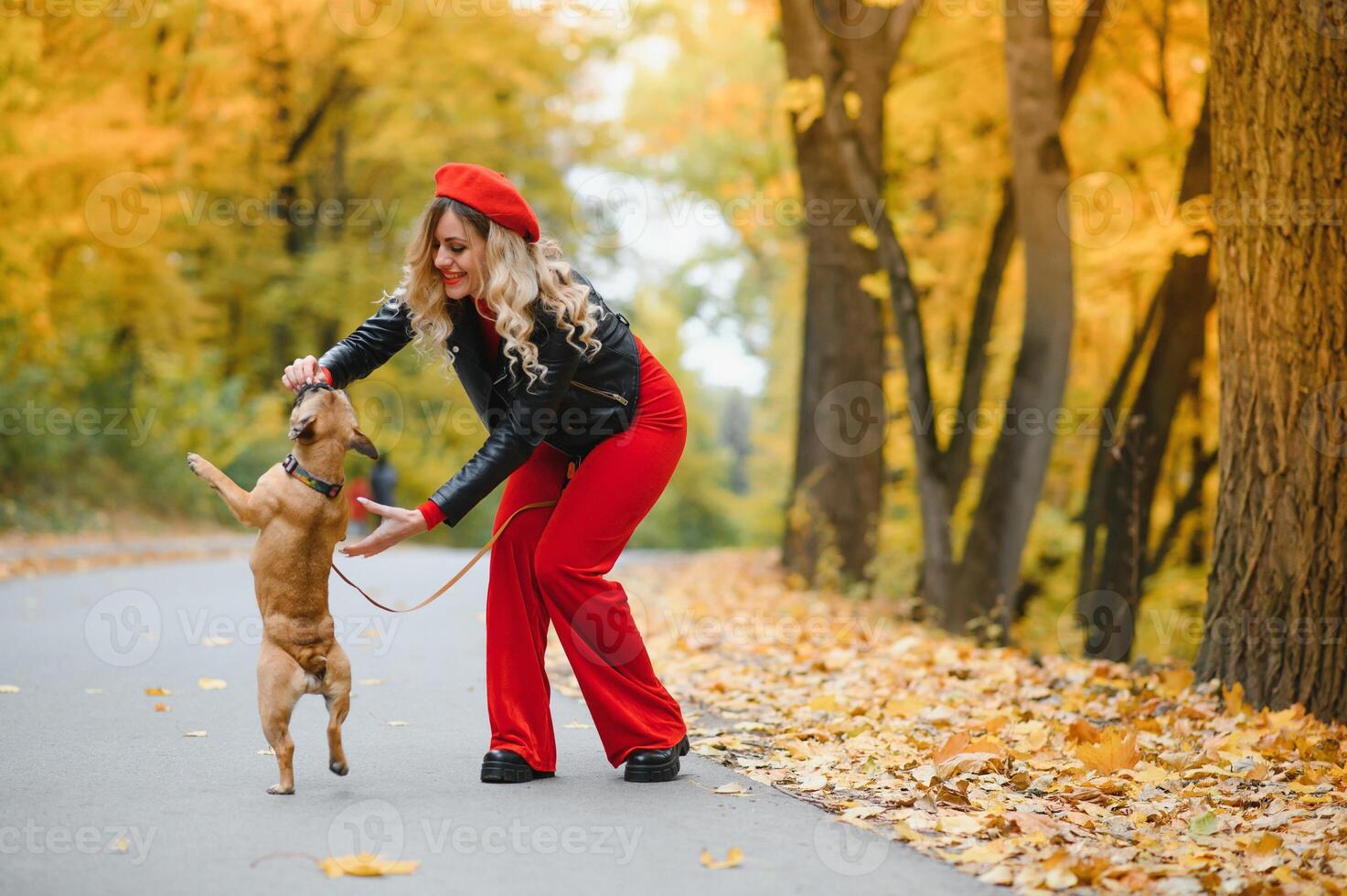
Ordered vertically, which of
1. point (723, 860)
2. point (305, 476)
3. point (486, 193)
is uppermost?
point (486, 193)

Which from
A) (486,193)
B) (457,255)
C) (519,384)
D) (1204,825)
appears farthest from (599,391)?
(1204,825)

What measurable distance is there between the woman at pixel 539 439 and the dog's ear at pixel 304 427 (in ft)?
0.81

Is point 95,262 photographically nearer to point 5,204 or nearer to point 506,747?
point 5,204

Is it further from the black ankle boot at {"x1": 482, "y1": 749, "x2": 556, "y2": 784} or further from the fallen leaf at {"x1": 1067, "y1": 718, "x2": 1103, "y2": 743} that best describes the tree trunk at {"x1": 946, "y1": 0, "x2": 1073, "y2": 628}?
the black ankle boot at {"x1": 482, "y1": 749, "x2": 556, "y2": 784}

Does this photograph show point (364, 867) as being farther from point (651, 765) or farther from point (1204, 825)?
point (1204, 825)

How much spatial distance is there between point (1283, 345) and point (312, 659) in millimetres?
4938

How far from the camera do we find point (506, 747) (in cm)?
491

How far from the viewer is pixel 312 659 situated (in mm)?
4457

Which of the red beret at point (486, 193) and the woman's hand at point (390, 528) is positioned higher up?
the red beret at point (486, 193)

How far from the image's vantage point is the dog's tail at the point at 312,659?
4.44 metres

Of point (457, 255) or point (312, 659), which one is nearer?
point (312, 659)

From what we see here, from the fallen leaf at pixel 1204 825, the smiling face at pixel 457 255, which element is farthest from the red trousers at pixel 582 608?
the fallen leaf at pixel 1204 825

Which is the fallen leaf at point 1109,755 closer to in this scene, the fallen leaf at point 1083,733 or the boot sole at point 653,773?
the fallen leaf at point 1083,733

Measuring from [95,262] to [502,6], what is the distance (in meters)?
9.73
